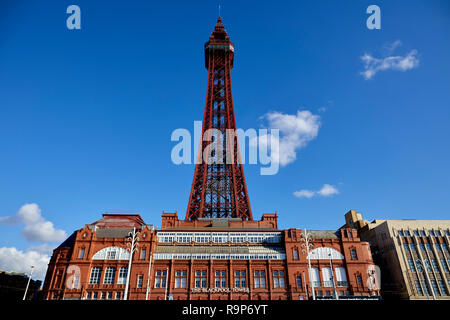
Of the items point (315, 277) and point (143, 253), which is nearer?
point (315, 277)

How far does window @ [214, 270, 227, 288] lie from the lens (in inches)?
1682

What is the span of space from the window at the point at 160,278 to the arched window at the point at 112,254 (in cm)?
555

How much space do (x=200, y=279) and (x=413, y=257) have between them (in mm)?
36384

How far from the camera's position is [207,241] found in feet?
154

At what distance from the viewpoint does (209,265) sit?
43500 mm

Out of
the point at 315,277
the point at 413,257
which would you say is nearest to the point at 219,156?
the point at 315,277

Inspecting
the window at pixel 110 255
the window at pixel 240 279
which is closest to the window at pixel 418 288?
the window at pixel 240 279

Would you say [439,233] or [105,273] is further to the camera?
[439,233]

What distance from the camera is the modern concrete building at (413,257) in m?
45.3

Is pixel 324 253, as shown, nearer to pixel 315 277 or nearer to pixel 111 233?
pixel 315 277

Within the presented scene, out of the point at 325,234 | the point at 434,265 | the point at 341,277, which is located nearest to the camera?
the point at 341,277
